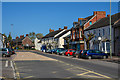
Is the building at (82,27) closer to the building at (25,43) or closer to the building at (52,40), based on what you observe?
the building at (52,40)

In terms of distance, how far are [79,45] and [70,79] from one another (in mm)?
44329

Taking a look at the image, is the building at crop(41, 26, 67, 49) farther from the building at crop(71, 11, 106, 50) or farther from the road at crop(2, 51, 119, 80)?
the road at crop(2, 51, 119, 80)

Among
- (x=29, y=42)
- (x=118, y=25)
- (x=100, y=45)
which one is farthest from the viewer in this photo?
(x=29, y=42)

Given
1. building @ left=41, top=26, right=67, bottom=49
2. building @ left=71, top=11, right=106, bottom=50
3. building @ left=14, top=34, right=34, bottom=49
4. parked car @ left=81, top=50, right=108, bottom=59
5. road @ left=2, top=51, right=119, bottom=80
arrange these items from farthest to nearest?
building @ left=14, top=34, right=34, bottom=49, building @ left=41, top=26, right=67, bottom=49, building @ left=71, top=11, right=106, bottom=50, parked car @ left=81, top=50, right=108, bottom=59, road @ left=2, top=51, right=119, bottom=80

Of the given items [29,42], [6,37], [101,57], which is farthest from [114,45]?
[29,42]

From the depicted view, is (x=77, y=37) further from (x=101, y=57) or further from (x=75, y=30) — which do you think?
(x=101, y=57)

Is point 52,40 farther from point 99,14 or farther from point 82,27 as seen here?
point 99,14

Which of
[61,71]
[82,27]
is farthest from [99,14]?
[61,71]

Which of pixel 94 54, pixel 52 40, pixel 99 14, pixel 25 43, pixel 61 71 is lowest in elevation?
pixel 61 71

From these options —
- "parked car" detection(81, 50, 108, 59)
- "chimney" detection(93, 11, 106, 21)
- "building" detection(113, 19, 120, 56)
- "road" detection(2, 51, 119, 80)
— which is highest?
"chimney" detection(93, 11, 106, 21)

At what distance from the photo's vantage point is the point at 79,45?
180 ft

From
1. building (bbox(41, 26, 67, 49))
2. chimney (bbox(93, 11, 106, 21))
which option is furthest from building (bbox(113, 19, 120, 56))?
building (bbox(41, 26, 67, 49))

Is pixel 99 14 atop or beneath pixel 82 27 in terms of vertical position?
atop

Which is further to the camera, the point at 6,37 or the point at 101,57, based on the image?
the point at 6,37
